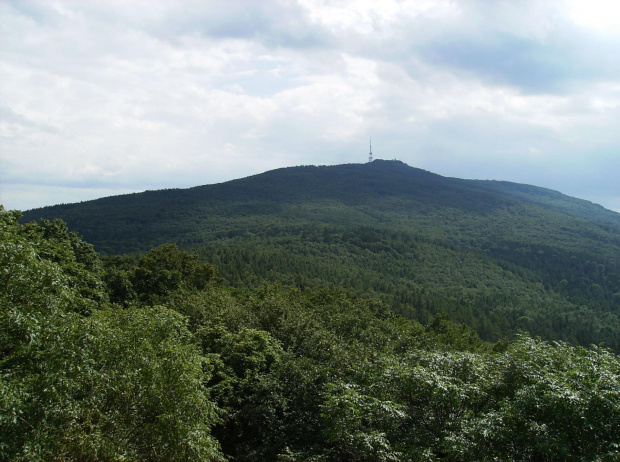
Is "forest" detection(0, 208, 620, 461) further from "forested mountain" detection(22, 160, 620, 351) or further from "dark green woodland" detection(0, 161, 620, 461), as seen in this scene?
"forested mountain" detection(22, 160, 620, 351)

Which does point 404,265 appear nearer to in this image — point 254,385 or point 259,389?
point 254,385

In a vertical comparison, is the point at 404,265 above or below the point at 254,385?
below

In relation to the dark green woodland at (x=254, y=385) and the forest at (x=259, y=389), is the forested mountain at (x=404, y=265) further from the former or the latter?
the forest at (x=259, y=389)

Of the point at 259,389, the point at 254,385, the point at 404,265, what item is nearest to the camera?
the point at 259,389

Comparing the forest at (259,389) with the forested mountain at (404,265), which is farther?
the forested mountain at (404,265)

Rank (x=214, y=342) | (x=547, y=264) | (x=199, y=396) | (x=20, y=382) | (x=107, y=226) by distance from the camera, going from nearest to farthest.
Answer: (x=20, y=382) < (x=199, y=396) < (x=214, y=342) < (x=107, y=226) < (x=547, y=264)

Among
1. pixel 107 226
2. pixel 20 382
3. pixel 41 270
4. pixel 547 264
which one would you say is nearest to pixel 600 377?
pixel 20 382

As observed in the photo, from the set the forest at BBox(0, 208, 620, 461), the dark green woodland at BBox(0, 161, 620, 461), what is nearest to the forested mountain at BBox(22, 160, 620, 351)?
the dark green woodland at BBox(0, 161, 620, 461)

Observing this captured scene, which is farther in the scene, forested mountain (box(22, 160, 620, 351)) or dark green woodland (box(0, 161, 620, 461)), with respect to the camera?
forested mountain (box(22, 160, 620, 351))

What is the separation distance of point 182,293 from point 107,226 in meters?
144

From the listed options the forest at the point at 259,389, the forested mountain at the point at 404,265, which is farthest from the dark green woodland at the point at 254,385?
the forested mountain at the point at 404,265

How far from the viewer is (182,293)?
3759 centimetres

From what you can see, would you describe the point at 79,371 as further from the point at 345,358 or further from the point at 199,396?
the point at 345,358

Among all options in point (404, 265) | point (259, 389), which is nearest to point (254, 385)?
point (259, 389)
